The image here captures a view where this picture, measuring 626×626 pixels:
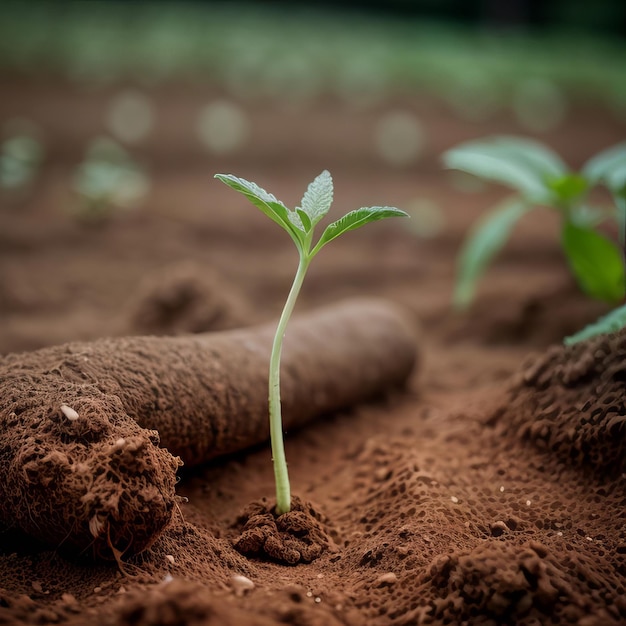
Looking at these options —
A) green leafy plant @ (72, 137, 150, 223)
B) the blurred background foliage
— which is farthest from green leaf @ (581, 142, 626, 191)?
the blurred background foliage

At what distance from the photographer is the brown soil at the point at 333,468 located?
1.01m

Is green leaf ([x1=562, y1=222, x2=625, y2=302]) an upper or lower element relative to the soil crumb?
upper

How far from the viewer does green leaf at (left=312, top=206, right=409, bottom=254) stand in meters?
1.14

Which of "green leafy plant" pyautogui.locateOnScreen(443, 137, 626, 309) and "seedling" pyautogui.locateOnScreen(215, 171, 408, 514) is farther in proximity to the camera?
"green leafy plant" pyautogui.locateOnScreen(443, 137, 626, 309)

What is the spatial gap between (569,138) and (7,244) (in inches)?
144

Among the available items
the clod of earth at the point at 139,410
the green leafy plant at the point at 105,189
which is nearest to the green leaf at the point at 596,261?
the clod of earth at the point at 139,410

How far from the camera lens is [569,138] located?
449 centimetres

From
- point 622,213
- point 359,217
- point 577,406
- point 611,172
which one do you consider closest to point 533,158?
point 611,172

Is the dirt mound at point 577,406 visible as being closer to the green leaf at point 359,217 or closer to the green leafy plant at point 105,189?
the green leaf at point 359,217

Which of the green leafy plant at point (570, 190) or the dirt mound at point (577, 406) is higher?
the green leafy plant at point (570, 190)

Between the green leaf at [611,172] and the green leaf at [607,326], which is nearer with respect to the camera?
the green leaf at [607,326]

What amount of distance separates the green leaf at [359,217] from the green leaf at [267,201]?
55mm

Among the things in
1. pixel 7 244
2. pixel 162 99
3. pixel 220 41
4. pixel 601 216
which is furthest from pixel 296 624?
pixel 220 41

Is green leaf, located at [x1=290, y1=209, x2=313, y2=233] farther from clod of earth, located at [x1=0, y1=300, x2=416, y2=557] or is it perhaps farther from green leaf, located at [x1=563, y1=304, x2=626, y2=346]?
green leaf, located at [x1=563, y1=304, x2=626, y2=346]
